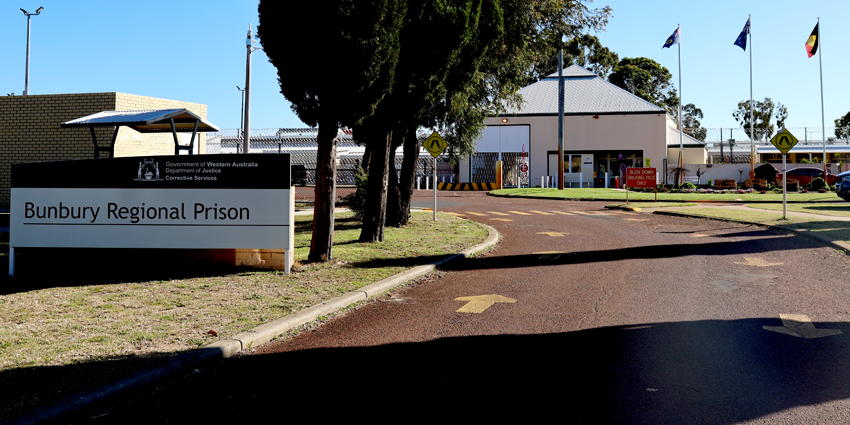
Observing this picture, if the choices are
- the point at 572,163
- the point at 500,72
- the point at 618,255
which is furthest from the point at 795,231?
the point at 572,163

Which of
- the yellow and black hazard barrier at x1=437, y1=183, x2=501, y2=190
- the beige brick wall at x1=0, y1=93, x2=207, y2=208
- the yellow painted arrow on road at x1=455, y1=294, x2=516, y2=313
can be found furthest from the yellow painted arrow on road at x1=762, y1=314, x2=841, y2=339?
the yellow and black hazard barrier at x1=437, y1=183, x2=501, y2=190

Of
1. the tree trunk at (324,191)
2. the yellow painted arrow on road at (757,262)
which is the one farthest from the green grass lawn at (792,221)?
the tree trunk at (324,191)

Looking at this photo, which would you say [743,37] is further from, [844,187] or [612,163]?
[844,187]

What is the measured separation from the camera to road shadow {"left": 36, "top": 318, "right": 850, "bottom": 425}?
4.00m

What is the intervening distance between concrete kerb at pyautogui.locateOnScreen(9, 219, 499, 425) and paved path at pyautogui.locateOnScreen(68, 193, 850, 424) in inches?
4.3

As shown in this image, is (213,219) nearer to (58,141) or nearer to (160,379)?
(160,379)

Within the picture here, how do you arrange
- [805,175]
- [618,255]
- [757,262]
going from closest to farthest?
[757,262]
[618,255]
[805,175]

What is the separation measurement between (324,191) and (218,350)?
4942 millimetres

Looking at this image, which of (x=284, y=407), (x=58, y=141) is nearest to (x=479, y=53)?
(x=284, y=407)

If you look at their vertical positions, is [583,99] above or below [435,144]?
above

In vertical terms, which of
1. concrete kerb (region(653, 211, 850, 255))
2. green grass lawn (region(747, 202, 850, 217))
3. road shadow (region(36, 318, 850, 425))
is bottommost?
road shadow (region(36, 318, 850, 425))

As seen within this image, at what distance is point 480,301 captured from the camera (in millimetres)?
7613

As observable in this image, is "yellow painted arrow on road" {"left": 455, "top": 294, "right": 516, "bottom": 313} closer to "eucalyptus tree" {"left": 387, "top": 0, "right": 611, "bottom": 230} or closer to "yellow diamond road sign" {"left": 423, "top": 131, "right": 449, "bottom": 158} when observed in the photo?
"eucalyptus tree" {"left": 387, "top": 0, "right": 611, "bottom": 230}

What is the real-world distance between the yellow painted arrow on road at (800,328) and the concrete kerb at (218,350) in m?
4.36
